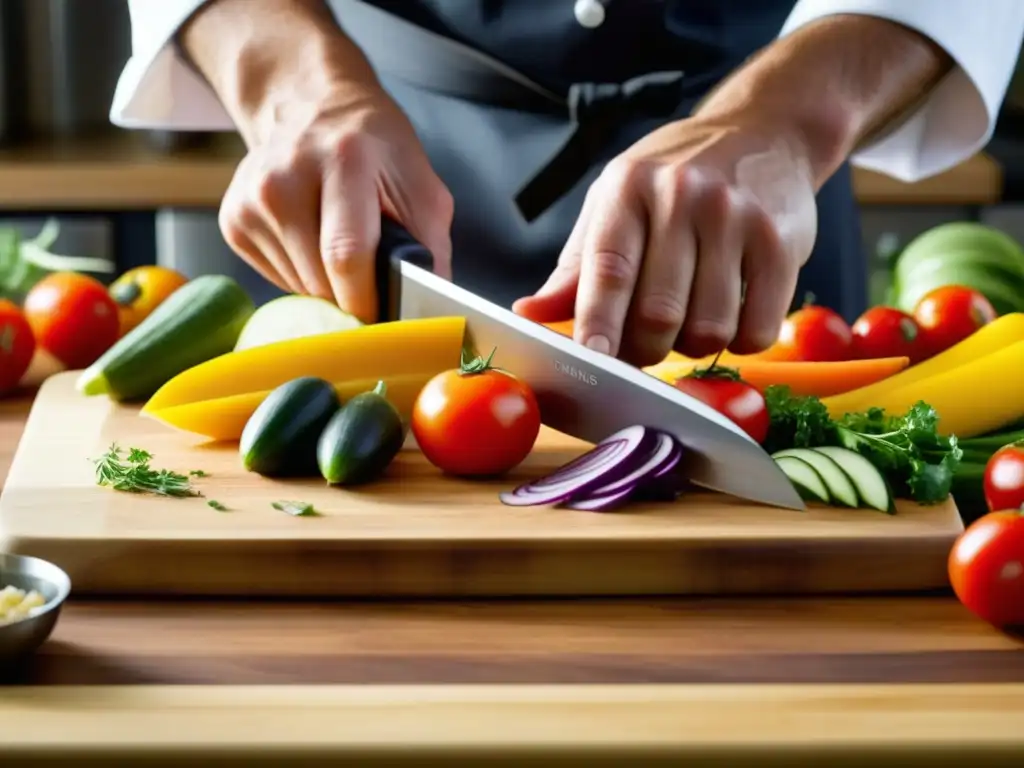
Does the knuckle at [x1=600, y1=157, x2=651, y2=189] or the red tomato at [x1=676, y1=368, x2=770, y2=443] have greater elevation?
the knuckle at [x1=600, y1=157, x2=651, y2=189]

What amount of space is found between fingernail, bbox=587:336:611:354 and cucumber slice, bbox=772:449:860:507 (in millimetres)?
248

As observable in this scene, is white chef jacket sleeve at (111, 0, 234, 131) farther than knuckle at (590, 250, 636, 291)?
Yes

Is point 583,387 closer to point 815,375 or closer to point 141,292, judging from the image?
point 815,375

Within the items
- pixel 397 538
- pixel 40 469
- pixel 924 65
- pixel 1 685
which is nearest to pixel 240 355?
pixel 40 469

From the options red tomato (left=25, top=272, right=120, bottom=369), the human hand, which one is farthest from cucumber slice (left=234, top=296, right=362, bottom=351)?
red tomato (left=25, top=272, right=120, bottom=369)

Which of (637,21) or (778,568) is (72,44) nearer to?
(637,21)

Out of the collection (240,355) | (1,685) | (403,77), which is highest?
(403,77)

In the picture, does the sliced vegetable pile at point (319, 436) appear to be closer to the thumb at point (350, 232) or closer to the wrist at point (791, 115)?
the thumb at point (350, 232)

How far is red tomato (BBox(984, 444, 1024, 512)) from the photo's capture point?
1.40 m

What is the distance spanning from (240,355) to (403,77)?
0.79 metres

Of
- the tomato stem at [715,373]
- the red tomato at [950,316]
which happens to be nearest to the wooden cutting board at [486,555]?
the tomato stem at [715,373]

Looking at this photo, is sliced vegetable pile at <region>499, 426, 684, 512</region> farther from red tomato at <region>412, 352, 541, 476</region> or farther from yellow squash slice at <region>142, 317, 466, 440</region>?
yellow squash slice at <region>142, 317, 466, 440</region>

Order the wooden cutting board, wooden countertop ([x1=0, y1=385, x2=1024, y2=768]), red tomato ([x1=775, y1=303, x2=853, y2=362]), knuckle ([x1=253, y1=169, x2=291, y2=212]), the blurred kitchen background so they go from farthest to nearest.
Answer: the blurred kitchen background
red tomato ([x1=775, y1=303, x2=853, y2=362])
knuckle ([x1=253, y1=169, x2=291, y2=212])
the wooden cutting board
wooden countertop ([x1=0, y1=385, x2=1024, y2=768])

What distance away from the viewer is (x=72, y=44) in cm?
392
